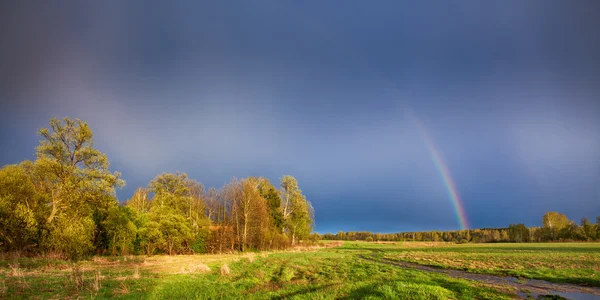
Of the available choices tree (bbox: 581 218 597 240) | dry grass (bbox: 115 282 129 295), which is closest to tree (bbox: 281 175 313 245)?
dry grass (bbox: 115 282 129 295)

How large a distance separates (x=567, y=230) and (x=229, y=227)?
5072 inches

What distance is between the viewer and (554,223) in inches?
4503

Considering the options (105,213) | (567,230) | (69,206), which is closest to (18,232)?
(69,206)

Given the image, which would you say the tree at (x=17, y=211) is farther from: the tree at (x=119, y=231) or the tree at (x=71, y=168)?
the tree at (x=119, y=231)

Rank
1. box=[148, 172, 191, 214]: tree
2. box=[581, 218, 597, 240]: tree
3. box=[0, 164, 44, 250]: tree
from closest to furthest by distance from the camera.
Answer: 1. box=[0, 164, 44, 250]: tree
2. box=[148, 172, 191, 214]: tree
3. box=[581, 218, 597, 240]: tree

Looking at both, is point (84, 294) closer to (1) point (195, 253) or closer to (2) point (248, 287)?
(2) point (248, 287)

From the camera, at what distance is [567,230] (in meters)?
105

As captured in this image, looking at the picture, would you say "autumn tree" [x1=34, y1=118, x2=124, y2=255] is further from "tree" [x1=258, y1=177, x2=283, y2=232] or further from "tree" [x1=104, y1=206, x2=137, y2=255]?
"tree" [x1=258, y1=177, x2=283, y2=232]

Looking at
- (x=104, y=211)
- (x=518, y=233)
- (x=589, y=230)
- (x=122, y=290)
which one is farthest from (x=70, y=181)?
(x=518, y=233)

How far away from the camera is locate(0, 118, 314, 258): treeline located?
89.9 ft

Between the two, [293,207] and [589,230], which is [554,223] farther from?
[293,207]

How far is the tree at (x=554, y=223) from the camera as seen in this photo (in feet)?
363

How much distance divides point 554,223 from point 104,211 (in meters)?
156

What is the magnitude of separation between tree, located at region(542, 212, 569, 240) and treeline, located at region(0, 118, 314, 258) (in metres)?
117
